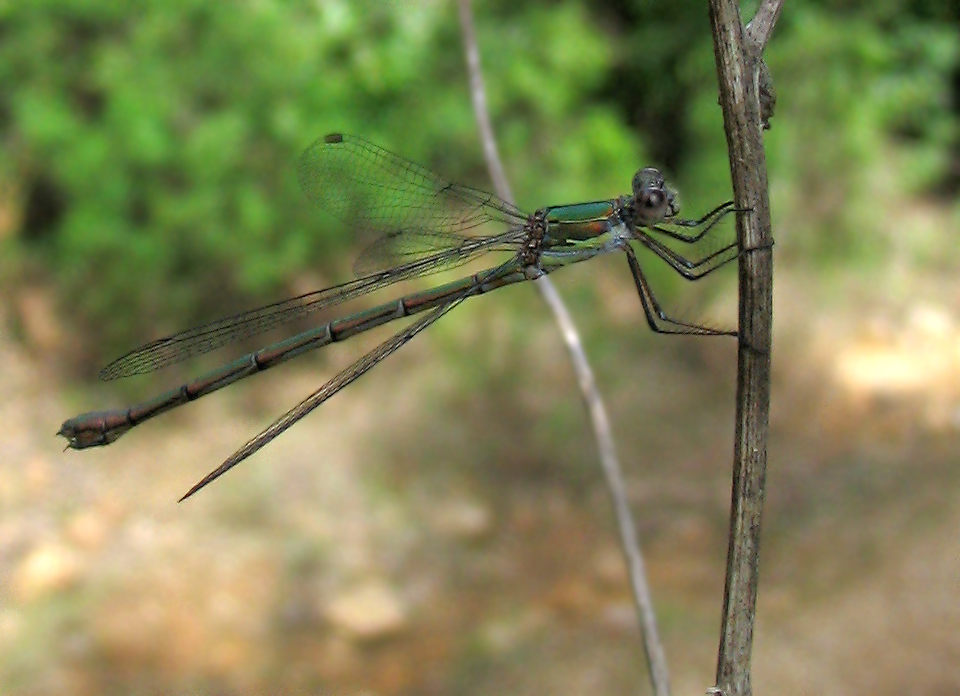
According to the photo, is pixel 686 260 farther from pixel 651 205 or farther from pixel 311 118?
pixel 311 118

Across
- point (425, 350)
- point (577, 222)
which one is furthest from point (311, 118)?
point (577, 222)

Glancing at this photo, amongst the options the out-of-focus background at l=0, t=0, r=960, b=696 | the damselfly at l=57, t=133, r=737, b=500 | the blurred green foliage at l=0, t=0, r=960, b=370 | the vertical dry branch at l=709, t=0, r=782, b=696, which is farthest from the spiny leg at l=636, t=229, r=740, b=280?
the blurred green foliage at l=0, t=0, r=960, b=370

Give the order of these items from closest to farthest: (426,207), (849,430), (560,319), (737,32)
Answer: (737,32)
(560,319)
(426,207)
(849,430)

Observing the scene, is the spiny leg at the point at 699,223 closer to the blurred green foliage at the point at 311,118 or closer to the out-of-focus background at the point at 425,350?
the out-of-focus background at the point at 425,350

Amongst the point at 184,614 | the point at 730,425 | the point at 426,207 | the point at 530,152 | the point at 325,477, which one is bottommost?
the point at 184,614

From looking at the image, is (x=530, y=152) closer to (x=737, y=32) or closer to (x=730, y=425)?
(x=730, y=425)

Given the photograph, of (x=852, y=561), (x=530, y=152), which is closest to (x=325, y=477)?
(x=530, y=152)
